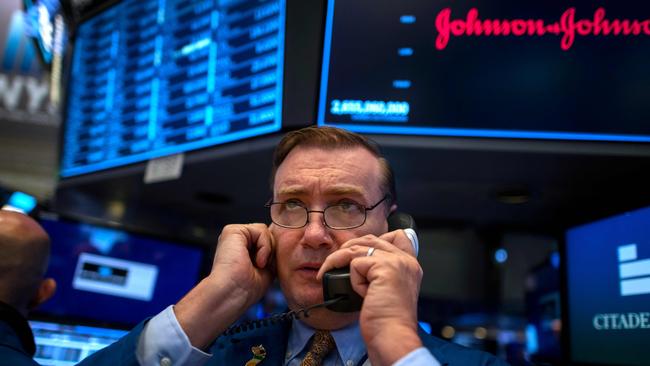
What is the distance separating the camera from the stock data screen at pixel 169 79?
1.80 m

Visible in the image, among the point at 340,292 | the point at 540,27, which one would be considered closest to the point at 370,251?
the point at 340,292

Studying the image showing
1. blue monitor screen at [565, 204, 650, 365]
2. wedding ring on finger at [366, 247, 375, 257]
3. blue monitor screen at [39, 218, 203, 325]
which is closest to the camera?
wedding ring on finger at [366, 247, 375, 257]

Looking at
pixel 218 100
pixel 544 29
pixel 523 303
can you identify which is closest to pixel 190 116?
pixel 218 100

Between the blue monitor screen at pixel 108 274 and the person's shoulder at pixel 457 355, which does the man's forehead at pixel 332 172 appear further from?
the blue monitor screen at pixel 108 274

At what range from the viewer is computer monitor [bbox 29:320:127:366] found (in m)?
1.75

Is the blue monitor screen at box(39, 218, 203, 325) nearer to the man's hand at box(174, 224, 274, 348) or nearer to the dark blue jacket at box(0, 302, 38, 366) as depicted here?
the dark blue jacket at box(0, 302, 38, 366)

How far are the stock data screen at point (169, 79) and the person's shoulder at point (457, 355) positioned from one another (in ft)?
2.68

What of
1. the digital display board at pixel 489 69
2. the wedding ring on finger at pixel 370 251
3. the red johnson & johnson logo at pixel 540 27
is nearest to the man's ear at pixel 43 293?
the digital display board at pixel 489 69

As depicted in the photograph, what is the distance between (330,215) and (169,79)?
3.73ft

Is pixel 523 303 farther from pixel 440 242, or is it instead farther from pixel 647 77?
pixel 647 77

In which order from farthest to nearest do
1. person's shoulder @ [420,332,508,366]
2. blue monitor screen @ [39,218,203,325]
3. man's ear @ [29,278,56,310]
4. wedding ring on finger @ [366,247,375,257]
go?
blue monitor screen @ [39,218,203,325] < man's ear @ [29,278,56,310] < person's shoulder @ [420,332,508,366] < wedding ring on finger @ [366,247,375,257]

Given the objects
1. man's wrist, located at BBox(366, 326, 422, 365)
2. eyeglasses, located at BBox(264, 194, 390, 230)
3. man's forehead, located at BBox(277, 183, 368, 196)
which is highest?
man's forehead, located at BBox(277, 183, 368, 196)

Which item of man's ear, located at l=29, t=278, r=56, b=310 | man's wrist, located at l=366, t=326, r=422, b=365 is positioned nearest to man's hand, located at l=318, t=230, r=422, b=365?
man's wrist, located at l=366, t=326, r=422, b=365

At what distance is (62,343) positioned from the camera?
1.77m
